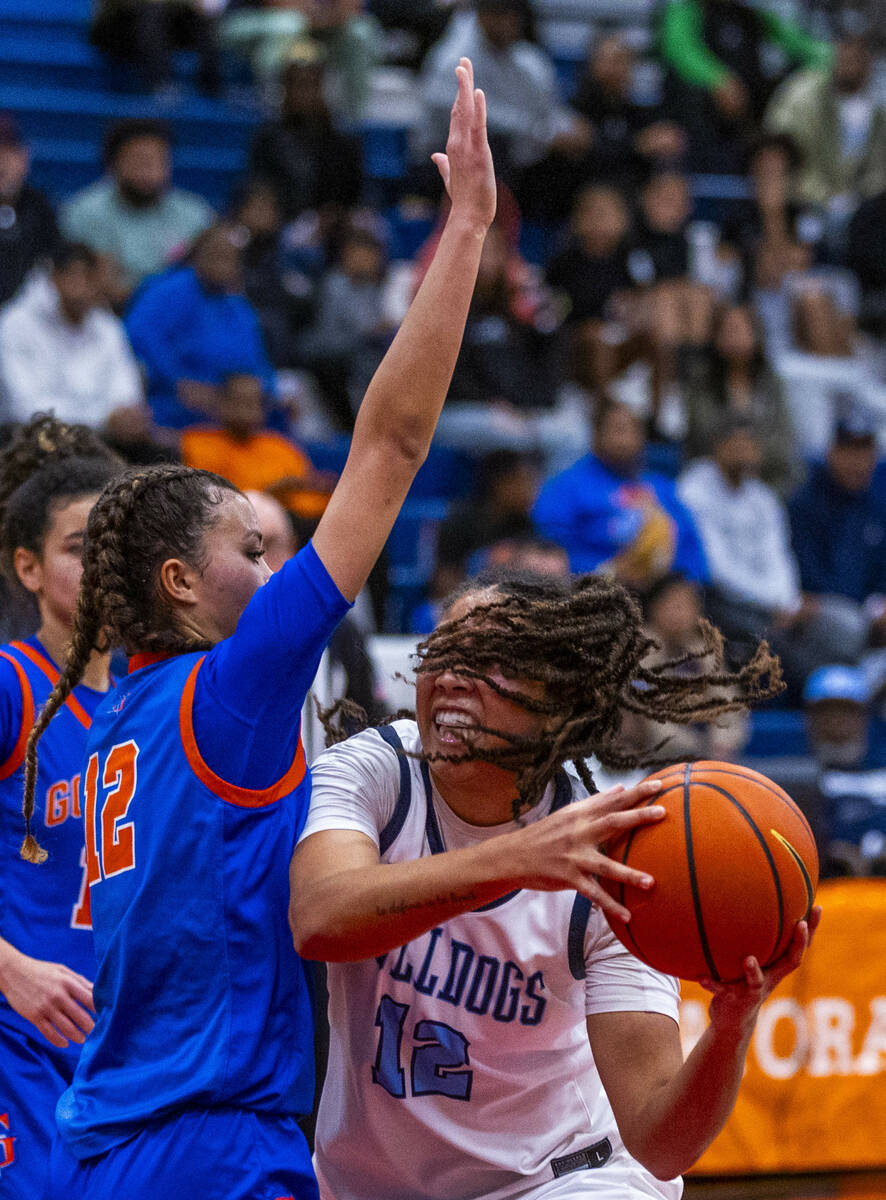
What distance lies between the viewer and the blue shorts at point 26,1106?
310cm

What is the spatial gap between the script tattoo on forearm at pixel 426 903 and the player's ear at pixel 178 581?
1.99 ft

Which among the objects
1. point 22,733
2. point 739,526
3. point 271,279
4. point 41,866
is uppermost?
point 271,279

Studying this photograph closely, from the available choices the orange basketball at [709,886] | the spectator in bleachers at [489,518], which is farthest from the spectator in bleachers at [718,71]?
the orange basketball at [709,886]

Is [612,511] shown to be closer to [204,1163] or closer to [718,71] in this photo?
[204,1163]

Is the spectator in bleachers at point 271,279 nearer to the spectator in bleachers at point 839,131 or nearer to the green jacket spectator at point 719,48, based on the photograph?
the green jacket spectator at point 719,48

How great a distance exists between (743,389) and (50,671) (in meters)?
8.04

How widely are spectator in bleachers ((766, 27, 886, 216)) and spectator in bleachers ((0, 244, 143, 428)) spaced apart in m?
7.00

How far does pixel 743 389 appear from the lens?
34.9ft

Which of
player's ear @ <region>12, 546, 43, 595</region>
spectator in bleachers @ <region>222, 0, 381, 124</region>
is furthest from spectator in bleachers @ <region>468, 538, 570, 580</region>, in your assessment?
spectator in bleachers @ <region>222, 0, 381, 124</region>

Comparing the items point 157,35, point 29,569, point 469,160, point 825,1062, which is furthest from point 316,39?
point 469,160

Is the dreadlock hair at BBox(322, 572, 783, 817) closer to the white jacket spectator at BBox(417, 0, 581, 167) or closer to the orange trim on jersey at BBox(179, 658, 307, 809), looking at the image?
the orange trim on jersey at BBox(179, 658, 307, 809)

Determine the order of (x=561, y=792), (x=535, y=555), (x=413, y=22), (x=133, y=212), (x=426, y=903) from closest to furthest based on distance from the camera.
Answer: (x=426, y=903)
(x=561, y=792)
(x=535, y=555)
(x=133, y=212)
(x=413, y=22)

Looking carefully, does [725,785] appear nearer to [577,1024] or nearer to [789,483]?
[577,1024]

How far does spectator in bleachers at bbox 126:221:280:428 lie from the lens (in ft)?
29.4
